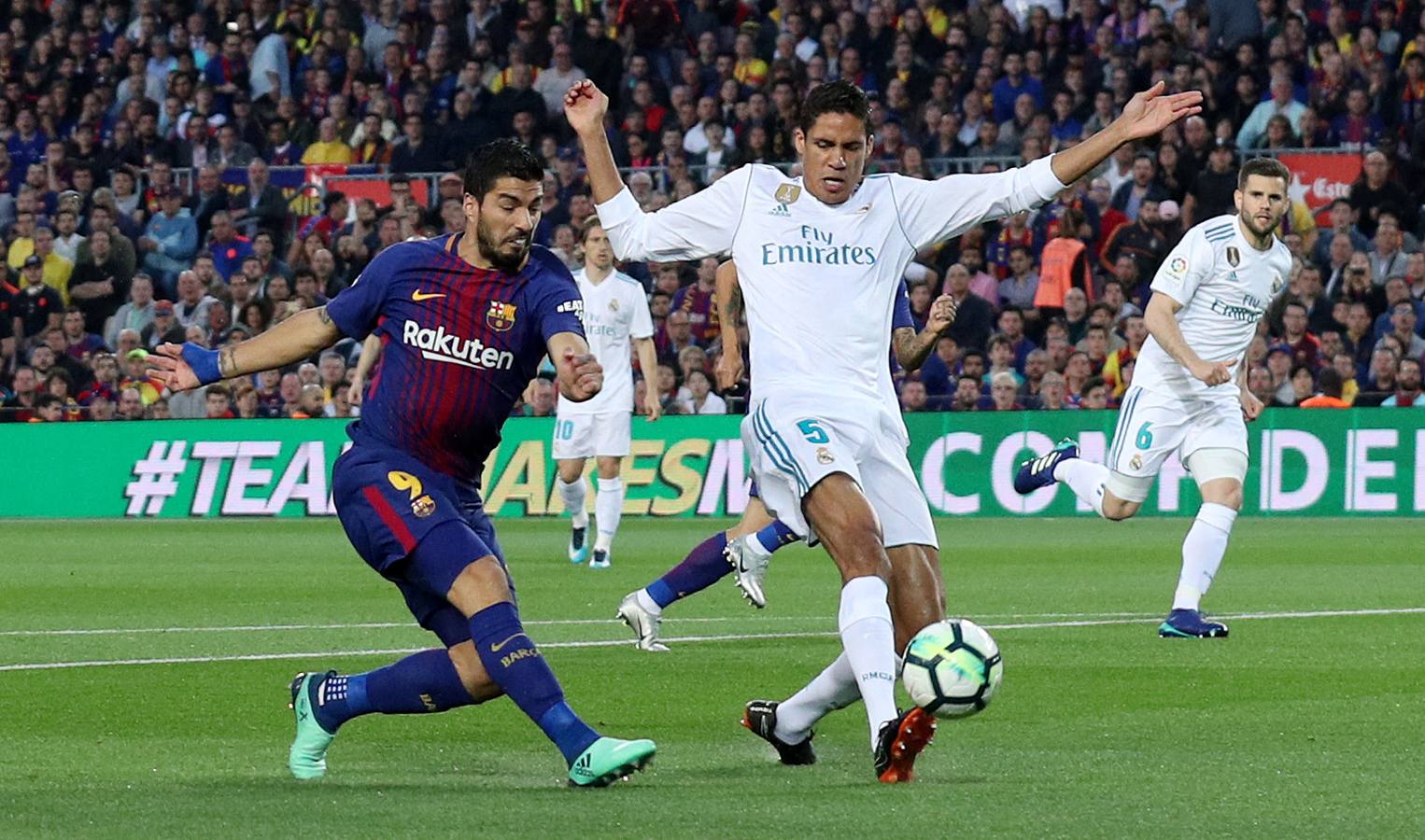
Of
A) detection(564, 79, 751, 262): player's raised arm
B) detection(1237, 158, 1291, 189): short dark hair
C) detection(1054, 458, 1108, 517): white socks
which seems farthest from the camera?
detection(1054, 458, 1108, 517): white socks

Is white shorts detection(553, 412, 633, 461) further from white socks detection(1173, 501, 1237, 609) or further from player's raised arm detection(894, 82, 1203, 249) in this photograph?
player's raised arm detection(894, 82, 1203, 249)

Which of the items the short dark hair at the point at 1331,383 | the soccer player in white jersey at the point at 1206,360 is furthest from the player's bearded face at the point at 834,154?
the short dark hair at the point at 1331,383

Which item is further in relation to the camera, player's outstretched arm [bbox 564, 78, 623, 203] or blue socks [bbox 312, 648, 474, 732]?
player's outstretched arm [bbox 564, 78, 623, 203]

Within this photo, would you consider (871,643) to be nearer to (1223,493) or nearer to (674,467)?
(1223,493)

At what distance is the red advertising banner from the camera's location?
24281 mm

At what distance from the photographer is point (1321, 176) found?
24.4 meters

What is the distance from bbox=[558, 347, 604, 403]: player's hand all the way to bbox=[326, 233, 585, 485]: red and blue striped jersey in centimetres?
30

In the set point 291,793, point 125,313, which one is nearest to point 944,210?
point 291,793

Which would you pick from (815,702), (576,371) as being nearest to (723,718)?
(815,702)

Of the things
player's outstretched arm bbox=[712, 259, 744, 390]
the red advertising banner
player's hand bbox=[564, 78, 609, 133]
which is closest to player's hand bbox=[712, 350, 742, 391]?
player's outstretched arm bbox=[712, 259, 744, 390]

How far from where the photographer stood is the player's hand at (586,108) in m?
7.74

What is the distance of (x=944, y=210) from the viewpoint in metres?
7.96

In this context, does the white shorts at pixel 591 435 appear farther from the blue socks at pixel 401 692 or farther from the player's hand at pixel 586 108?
the blue socks at pixel 401 692

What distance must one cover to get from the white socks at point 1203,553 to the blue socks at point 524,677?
223 inches
